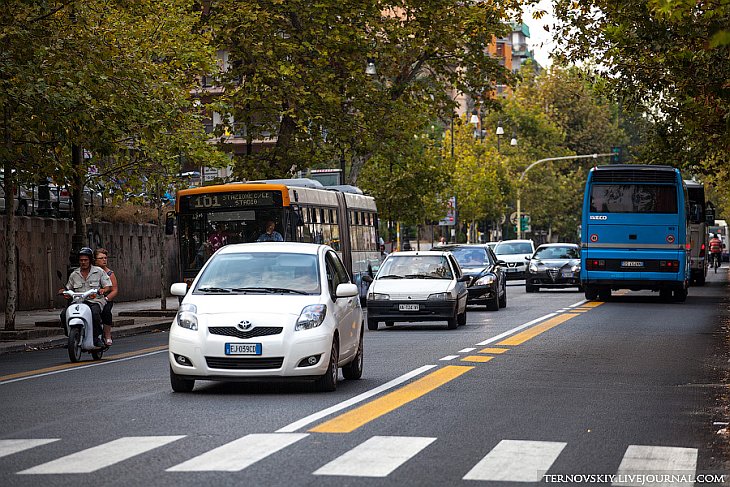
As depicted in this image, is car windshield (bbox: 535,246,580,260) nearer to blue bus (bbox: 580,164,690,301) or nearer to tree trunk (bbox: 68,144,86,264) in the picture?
blue bus (bbox: 580,164,690,301)

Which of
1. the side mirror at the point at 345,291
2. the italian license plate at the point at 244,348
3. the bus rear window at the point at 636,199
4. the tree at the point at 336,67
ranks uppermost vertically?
the tree at the point at 336,67

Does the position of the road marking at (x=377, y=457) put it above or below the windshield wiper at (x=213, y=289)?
below

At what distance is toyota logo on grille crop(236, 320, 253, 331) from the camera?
14398mm

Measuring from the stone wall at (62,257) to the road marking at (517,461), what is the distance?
2136 centimetres

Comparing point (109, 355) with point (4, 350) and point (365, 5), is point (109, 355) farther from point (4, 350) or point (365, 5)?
point (365, 5)

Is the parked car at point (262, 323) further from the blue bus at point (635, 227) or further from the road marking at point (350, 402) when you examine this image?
the blue bus at point (635, 227)

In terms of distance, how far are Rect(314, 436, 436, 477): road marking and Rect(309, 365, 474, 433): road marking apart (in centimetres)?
73

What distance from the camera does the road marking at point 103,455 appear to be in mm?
9609

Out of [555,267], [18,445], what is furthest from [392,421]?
[555,267]

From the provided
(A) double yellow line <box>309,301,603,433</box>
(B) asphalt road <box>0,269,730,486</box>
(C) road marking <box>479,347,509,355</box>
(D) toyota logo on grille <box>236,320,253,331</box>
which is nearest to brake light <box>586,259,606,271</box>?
(A) double yellow line <box>309,301,603,433</box>

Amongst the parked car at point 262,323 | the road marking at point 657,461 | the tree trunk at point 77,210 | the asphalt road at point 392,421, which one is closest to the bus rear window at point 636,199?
the tree trunk at point 77,210

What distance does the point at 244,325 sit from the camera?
14398 mm

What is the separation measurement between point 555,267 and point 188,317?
33010 mm

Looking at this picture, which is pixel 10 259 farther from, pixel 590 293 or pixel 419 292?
pixel 590 293
